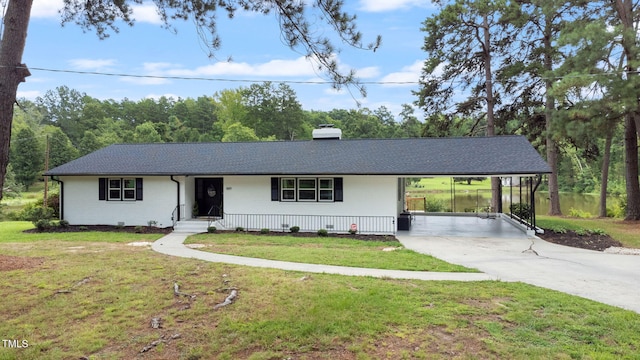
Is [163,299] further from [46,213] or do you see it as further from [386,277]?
[46,213]

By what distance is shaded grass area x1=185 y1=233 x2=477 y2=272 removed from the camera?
872 centimetres

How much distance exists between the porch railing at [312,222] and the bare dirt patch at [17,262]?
23.1ft

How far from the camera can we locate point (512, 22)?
787 inches

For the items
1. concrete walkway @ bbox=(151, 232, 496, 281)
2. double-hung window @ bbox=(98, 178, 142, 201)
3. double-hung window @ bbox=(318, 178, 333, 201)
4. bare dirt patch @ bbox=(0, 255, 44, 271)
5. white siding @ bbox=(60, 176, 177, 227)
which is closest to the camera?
concrete walkway @ bbox=(151, 232, 496, 281)

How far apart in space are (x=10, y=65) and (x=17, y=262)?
585 centimetres

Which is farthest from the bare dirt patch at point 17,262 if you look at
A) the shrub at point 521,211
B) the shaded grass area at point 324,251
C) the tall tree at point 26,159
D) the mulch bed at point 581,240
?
the tall tree at point 26,159

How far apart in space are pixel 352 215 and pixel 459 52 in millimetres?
13539

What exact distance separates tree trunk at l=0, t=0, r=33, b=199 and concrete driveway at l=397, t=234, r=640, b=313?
345 inches

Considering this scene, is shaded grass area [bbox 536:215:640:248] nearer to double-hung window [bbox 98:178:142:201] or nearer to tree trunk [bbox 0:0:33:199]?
tree trunk [bbox 0:0:33:199]

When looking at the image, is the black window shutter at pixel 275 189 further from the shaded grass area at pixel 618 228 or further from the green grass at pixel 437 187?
the green grass at pixel 437 187

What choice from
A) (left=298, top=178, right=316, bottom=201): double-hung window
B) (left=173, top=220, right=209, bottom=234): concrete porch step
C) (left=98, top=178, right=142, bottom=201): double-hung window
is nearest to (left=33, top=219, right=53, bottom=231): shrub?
(left=98, top=178, right=142, bottom=201): double-hung window

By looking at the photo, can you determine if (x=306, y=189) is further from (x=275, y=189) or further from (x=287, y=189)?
(x=275, y=189)

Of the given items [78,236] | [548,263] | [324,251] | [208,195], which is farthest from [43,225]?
[548,263]

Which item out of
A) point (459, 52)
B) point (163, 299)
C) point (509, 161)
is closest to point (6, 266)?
point (163, 299)
